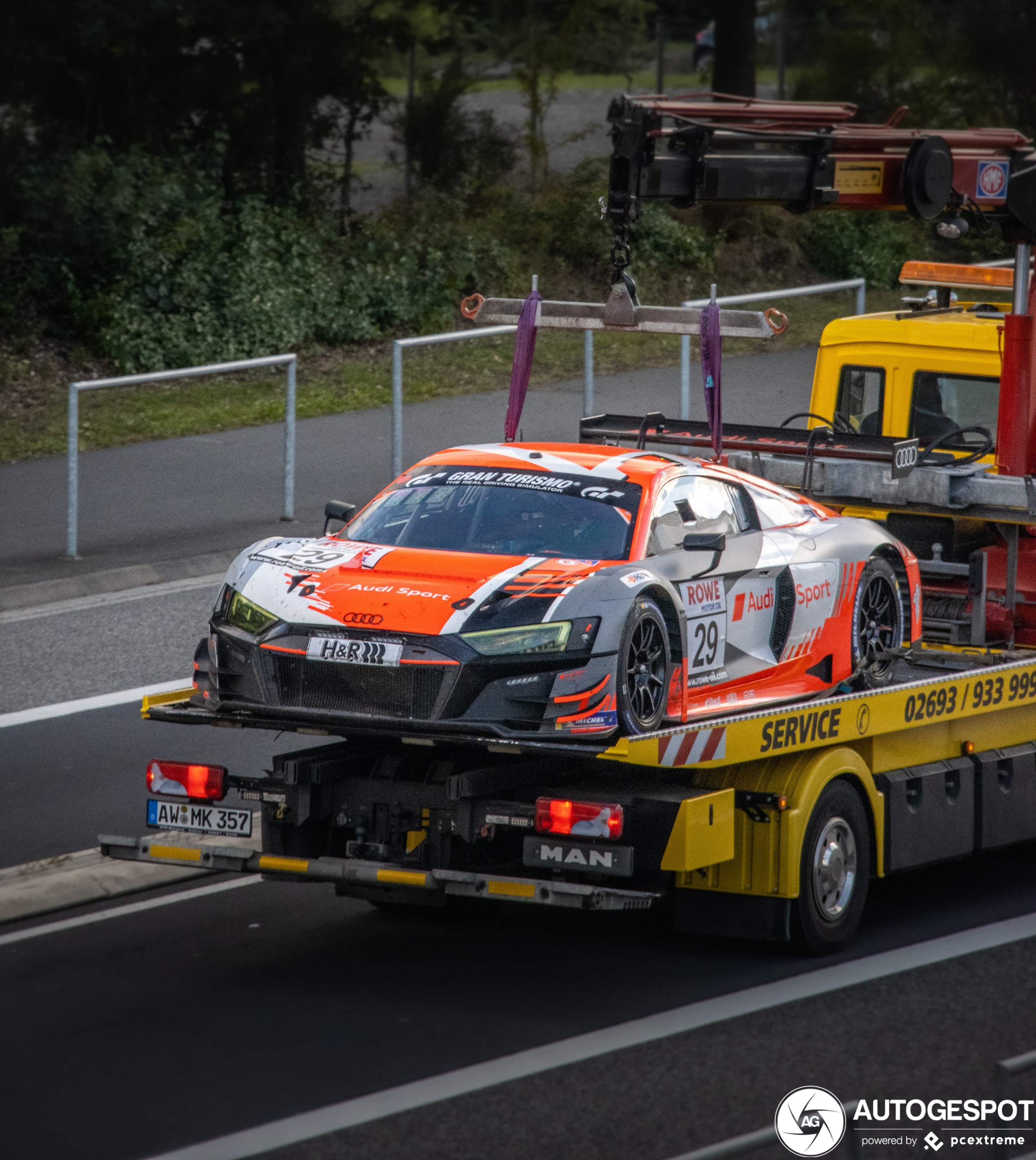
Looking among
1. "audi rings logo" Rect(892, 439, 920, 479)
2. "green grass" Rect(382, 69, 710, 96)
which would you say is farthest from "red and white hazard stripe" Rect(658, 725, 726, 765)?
"green grass" Rect(382, 69, 710, 96)

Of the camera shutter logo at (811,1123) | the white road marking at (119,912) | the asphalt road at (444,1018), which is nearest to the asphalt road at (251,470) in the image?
the white road marking at (119,912)

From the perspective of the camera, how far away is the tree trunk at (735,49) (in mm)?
32406

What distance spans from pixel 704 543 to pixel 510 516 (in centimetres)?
94

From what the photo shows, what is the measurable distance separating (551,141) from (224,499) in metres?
16.5

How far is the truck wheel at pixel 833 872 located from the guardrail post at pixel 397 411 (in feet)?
36.3

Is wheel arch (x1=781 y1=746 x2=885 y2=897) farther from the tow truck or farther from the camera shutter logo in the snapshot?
the camera shutter logo

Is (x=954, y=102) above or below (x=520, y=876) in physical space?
above

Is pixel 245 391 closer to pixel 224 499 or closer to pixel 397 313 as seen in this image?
pixel 224 499

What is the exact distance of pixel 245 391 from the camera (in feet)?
66.9

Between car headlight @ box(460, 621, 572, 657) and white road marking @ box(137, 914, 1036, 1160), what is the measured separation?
1602mm

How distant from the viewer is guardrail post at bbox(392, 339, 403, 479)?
20.4 m

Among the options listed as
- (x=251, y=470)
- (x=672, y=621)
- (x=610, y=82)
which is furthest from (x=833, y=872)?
(x=610, y=82)

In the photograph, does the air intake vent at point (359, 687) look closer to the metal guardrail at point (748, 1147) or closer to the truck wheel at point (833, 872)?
the truck wheel at point (833, 872)

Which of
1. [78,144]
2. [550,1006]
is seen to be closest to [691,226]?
[78,144]
